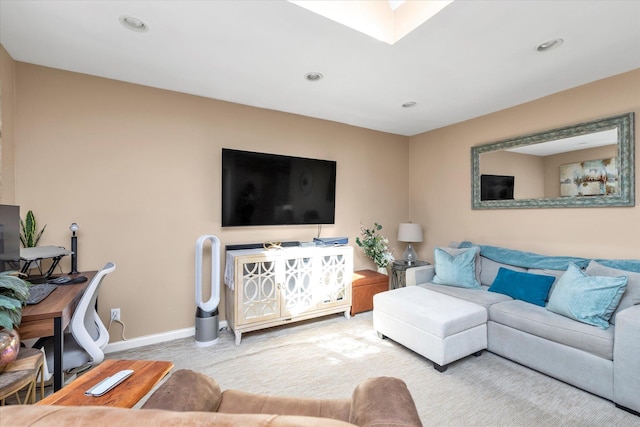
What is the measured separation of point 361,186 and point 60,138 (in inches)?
127

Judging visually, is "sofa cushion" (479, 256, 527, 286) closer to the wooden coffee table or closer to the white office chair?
the wooden coffee table

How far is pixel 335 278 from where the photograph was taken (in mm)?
3240

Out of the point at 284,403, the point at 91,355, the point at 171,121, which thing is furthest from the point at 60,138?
the point at 284,403

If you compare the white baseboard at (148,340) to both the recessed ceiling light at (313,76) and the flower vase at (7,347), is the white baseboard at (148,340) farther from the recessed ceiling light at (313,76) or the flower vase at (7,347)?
the recessed ceiling light at (313,76)

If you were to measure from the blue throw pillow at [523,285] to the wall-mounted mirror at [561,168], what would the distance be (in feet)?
2.63

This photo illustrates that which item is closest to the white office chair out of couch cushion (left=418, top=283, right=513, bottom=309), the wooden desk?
the wooden desk

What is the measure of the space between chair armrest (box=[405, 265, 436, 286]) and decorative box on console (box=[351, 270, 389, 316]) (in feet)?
1.18

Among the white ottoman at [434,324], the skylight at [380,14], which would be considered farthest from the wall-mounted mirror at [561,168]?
the skylight at [380,14]

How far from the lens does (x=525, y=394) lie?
6.41 feet

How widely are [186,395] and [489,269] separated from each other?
3.17 meters

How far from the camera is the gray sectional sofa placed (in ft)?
5.82

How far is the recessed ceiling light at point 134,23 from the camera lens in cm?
175

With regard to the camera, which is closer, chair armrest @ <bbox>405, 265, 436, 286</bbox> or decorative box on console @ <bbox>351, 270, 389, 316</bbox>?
chair armrest @ <bbox>405, 265, 436, 286</bbox>

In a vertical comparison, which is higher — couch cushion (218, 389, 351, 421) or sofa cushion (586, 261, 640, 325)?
sofa cushion (586, 261, 640, 325)
